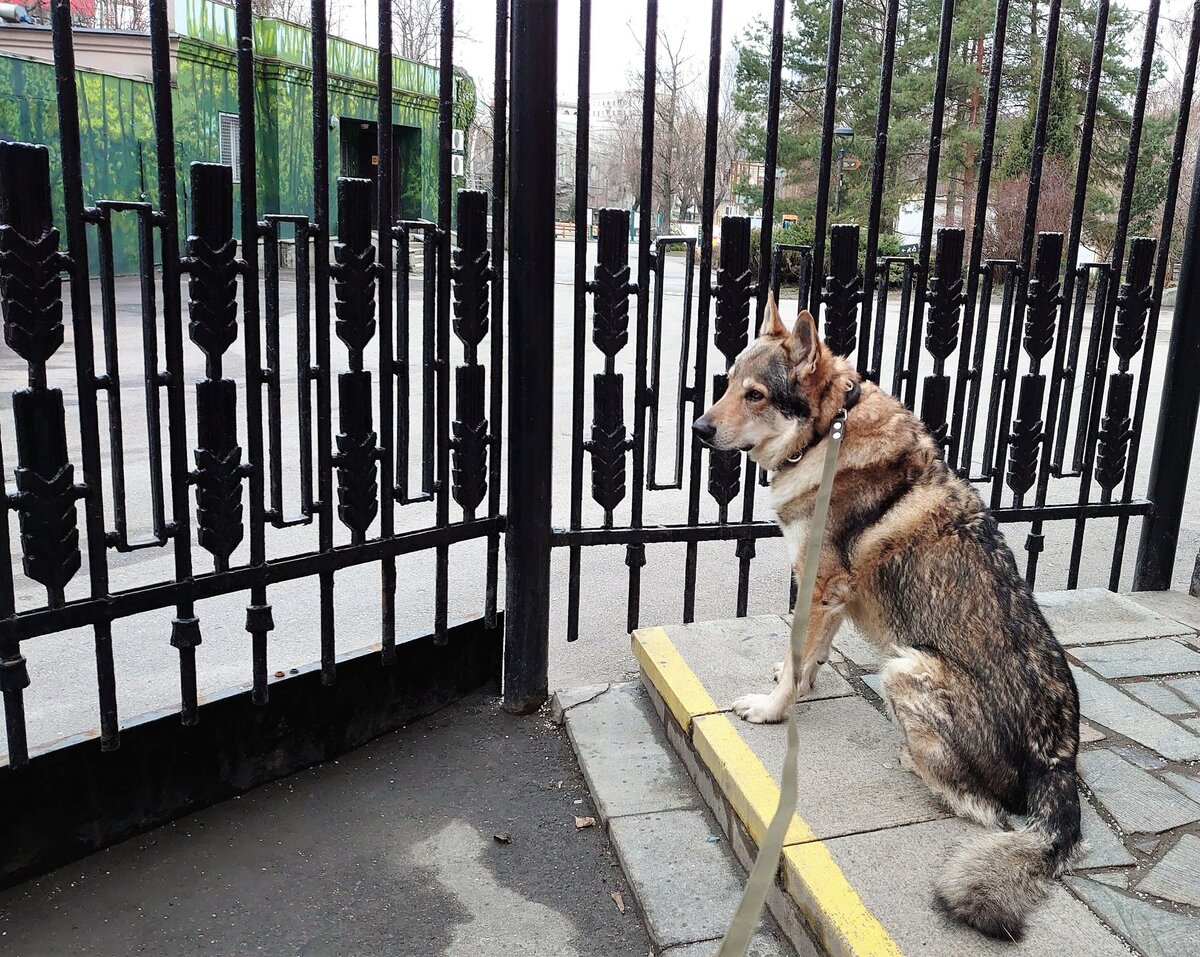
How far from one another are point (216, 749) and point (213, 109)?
28436mm

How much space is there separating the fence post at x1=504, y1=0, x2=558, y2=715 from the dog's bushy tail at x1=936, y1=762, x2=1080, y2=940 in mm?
2095

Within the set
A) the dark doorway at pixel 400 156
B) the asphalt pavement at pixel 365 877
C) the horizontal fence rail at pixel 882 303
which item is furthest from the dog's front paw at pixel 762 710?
the dark doorway at pixel 400 156

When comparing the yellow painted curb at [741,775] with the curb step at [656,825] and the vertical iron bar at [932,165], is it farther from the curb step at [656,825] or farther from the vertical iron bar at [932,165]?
the vertical iron bar at [932,165]

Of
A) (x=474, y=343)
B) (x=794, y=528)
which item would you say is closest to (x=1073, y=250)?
(x=794, y=528)

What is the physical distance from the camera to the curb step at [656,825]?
3141 millimetres

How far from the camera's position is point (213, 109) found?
28.0 metres

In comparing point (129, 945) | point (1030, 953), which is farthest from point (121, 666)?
point (1030, 953)

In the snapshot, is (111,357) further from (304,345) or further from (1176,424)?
(1176,424)

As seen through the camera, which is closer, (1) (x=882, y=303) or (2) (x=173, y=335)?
(2) (x=173, y=335)

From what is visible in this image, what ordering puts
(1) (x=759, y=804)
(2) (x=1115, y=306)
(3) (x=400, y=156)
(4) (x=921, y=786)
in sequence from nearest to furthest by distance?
(1) (x=759, y=804) < (4) (x=921, y=786) < (2) (x=1115, y=306) < (3) (x=400, y=156)

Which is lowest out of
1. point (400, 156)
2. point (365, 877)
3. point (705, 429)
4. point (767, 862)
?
point (365, 877)

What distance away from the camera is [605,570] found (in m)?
6.71

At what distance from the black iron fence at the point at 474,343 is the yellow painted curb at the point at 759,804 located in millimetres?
586

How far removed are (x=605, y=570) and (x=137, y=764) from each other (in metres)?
3.63
